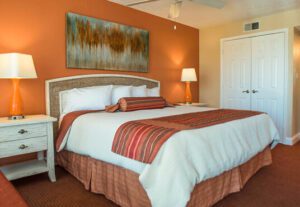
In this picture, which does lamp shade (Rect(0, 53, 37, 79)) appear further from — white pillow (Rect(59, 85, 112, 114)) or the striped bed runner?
the striped bed runner

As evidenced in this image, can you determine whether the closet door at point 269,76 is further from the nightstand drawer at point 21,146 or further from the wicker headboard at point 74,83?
the nightstand drawer at point 21,146

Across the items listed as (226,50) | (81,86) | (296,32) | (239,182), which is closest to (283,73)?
(296,32)

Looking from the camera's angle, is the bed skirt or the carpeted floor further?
the carpeted floor

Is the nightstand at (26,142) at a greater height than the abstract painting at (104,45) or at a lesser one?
lesser

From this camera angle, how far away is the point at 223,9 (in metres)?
3.97

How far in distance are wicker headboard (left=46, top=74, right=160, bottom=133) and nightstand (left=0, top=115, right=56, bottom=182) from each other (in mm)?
506

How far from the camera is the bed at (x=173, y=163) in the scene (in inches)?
61.8

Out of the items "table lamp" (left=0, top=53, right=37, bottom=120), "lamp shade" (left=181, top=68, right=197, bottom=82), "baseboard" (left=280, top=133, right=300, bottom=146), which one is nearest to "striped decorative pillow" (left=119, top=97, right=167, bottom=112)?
"table lamp" (left=0, top=53, right=37, bottom=120)

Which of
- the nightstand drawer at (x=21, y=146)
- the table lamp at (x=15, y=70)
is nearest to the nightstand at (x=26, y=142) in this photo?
the nightstand drawer at (x=21, y=146)

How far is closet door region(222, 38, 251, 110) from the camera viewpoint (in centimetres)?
461

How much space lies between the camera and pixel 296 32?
4.18 meters

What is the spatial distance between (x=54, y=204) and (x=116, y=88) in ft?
5.69

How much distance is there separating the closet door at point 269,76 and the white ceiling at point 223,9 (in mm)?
503

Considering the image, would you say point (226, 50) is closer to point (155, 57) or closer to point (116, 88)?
point (155, 57)
